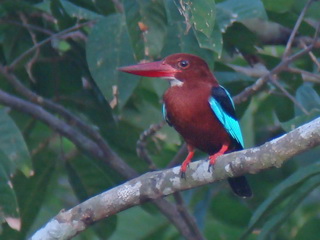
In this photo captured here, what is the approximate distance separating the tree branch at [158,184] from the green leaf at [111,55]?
2.02 ft

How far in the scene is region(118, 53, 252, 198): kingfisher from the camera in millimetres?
4605

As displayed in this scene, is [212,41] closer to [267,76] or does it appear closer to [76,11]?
[267,76]

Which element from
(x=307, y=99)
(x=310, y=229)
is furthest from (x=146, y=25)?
(x=310, y=229)

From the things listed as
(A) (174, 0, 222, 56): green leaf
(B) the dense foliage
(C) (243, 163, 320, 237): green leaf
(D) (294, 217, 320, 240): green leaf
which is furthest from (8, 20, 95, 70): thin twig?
(D) (294, 217, 320, 240): green leaf

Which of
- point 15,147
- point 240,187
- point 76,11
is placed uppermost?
point 76,11

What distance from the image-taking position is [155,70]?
187 inches

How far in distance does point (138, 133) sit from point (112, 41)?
0.84 meters

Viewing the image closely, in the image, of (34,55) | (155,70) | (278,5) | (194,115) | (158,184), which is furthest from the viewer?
(278,5)

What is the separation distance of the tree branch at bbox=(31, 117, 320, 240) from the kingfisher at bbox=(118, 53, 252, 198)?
0.60 m

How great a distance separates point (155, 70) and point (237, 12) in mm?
532

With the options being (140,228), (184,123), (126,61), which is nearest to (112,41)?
(126,61)

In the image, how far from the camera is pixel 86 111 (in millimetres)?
5094

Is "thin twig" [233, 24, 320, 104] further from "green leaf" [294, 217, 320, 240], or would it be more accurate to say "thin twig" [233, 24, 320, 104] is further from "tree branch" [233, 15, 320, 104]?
"green leaf" [294, 217, 320, 240]

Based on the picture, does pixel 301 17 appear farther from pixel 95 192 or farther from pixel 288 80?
pixel 95 192
